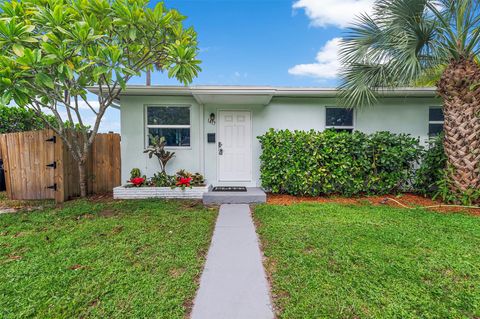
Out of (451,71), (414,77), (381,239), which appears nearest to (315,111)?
(414,77)

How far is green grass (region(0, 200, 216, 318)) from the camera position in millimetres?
1884

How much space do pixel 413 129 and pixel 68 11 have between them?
8.74m

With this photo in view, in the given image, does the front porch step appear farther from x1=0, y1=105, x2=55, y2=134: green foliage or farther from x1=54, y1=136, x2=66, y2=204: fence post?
x1=0, y1=105, x2=55, y2=134: green foliage

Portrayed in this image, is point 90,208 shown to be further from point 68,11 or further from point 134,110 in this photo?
point 68,11

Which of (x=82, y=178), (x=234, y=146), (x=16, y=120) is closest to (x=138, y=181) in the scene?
(x=82, y=178)

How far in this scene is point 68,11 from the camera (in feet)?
12.3

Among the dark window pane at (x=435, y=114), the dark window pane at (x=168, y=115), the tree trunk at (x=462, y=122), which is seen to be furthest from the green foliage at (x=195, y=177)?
the dark window pane at (x=435, y=114)

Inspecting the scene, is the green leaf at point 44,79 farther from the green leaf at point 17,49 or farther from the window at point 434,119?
the window at point 434,119

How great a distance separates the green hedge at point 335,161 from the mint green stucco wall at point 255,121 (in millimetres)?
1111

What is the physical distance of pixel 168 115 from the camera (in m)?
6.62

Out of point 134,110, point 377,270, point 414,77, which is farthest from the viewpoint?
point 134,110

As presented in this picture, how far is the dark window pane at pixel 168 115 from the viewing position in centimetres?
660

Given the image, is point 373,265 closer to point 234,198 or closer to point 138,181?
point 234,198

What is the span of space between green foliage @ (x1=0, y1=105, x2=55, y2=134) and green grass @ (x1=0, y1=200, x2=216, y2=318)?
410 centimetres
